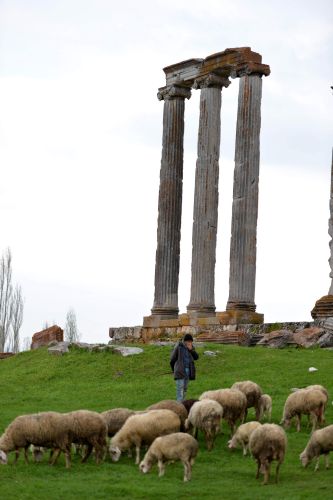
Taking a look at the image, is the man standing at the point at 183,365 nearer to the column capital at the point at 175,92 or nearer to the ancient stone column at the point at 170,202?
the ancient stone column at the point at 170,202

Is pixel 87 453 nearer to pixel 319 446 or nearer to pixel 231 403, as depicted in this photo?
pixel 231 403

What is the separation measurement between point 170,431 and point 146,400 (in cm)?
798

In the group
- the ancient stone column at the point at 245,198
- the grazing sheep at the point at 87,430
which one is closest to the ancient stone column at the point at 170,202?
the ancient stone column at the point at 245,198

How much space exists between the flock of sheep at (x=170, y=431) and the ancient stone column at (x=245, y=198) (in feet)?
68.7

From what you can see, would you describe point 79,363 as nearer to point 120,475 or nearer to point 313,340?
point 313,340

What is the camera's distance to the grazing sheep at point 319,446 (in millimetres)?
21500

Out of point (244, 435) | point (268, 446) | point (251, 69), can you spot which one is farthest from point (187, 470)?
point (251, 69)

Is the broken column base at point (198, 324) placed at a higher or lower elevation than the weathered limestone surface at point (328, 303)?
lower

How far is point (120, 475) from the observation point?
70.8 feet

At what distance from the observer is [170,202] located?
51.5 m

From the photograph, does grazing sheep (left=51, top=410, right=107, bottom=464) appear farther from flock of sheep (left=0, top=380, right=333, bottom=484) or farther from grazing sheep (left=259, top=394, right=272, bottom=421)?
grazing sheep (left=259, top=394, right=272, bottom=421)

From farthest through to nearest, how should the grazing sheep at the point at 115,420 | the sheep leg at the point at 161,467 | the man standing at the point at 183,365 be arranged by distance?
the man standing at the point at 183,365 → the grazing sheep at the point at 115,420 → the sheep leg at the point at 161,467

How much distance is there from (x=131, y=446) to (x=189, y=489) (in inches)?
117

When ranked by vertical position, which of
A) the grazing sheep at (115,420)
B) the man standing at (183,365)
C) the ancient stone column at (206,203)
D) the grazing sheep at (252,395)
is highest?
the ancient stone column at (206,203)
